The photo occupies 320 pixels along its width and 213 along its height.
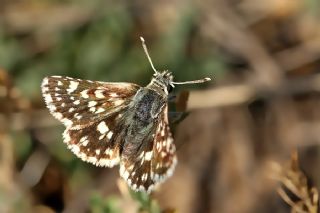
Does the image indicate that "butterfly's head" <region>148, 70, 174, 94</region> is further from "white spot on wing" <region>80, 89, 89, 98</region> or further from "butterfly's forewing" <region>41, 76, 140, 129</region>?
"white spot on wing" <region>80, 89, 89, 98</region>

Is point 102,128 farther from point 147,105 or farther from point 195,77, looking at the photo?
point 195,77

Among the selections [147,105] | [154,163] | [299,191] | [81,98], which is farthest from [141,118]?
[299,191]

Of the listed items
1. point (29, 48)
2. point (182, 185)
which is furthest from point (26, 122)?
point (182, 185)

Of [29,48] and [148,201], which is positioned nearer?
[148,201]

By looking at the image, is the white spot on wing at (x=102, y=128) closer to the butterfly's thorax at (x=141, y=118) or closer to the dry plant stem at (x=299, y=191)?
the butterfly's thorax at (x=141, y=118)

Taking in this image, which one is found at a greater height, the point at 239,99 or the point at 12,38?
the point at 12,38

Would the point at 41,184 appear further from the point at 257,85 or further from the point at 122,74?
the point at 257,85

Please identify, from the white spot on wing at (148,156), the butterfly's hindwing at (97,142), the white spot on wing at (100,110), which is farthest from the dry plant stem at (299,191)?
the white spot on wing at (100,110)
